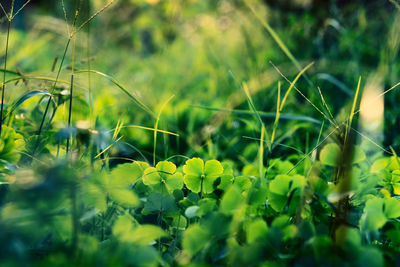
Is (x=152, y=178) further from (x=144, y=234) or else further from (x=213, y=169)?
(x=144, y=234)

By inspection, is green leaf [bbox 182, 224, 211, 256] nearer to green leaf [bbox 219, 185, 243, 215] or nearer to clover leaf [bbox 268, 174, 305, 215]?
green leaf [bbox 219, 185, 243, 215]

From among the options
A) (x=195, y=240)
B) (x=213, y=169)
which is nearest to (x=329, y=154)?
(x=213, y=169)

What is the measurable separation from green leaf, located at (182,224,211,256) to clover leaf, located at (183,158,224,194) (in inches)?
8.6

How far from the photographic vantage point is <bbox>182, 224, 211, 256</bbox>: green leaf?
0.55m

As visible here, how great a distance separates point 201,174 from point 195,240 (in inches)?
9.8

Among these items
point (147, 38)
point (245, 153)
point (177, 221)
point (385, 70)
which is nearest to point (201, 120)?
point (245, 153)

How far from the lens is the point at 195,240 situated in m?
0.55

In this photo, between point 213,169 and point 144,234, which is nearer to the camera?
point 144,234

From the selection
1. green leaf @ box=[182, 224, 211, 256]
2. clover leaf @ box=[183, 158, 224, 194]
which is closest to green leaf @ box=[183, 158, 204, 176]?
clover leaf @ box=[183, 158, 224, 194]

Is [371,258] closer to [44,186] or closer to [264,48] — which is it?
[44,186]

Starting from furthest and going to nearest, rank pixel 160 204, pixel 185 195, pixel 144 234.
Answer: pixel 185 195, pixel 160 204, pixel 144 234

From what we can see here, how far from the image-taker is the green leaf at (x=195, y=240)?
547 millimetres

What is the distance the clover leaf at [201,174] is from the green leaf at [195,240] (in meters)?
0.22

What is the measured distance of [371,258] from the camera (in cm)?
49
